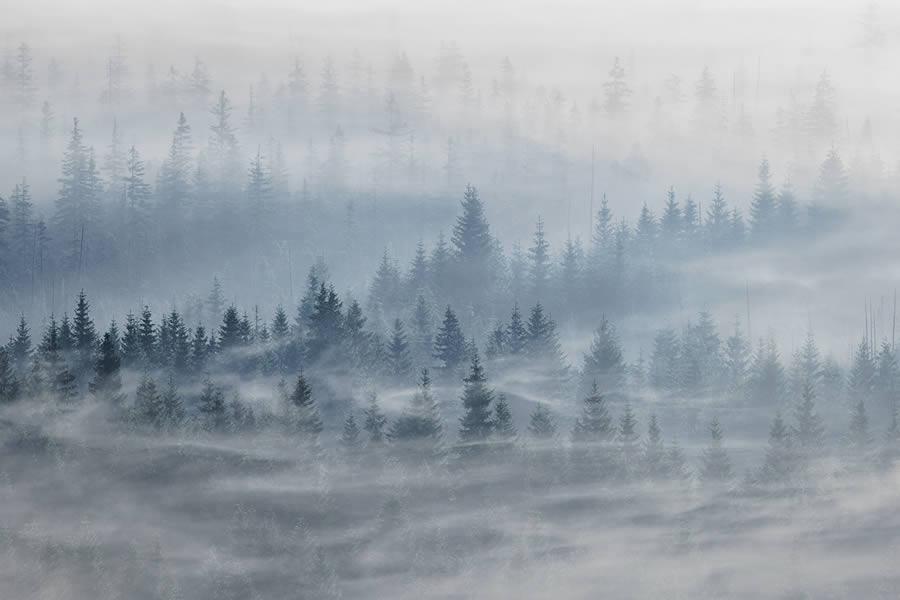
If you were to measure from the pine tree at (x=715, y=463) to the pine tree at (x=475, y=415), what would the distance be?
16.5 m

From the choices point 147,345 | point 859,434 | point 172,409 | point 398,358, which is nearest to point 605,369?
point 398,358

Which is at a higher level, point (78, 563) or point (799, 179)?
point (799, 179)

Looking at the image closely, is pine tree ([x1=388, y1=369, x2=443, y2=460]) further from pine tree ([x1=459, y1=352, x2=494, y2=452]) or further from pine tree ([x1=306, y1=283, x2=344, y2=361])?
pine tree ([x1=306, y1=283, x2=344, y2=361])

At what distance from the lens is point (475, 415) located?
103 metres

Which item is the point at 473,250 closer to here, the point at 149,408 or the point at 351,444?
the point at 351,444

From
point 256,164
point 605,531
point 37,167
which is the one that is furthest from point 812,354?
point 37,167

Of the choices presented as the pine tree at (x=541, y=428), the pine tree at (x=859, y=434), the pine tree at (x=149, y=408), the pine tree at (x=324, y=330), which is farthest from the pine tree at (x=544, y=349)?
Answer: the pine tree at (x=149, y=408)

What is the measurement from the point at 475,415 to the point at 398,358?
12.8 m

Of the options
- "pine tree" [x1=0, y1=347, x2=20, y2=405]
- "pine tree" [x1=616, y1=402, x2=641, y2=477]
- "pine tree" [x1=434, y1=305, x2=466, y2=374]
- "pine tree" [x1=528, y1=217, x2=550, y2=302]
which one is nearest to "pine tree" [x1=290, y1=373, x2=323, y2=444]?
"pine tree" [x1=434, y1=305, x2=466, y2=374]

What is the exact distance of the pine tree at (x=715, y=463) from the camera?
110 meters

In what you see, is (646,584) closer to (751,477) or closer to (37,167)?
(751,477)

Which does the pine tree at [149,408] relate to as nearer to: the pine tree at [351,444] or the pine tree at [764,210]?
the pine tree at [351,444]

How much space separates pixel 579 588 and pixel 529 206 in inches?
3461

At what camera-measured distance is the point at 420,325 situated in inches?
4833
